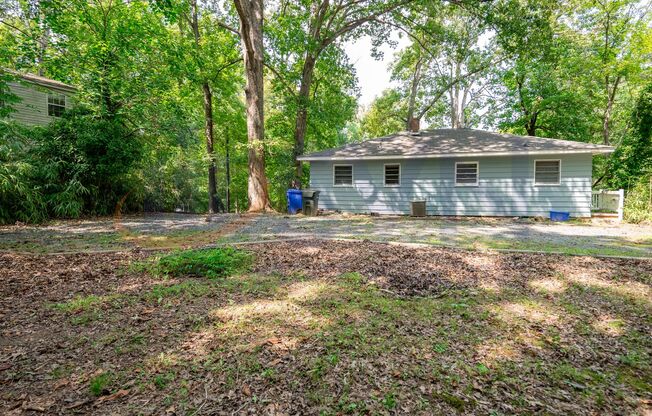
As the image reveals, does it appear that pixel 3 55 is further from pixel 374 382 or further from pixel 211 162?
pixel 374 382

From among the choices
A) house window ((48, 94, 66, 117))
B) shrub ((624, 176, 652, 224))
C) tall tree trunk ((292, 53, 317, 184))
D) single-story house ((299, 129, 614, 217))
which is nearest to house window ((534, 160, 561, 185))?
single-story house ((299, 129, 614, 217))

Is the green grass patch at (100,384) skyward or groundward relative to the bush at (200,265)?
groundward

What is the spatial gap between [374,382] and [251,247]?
3784 millimetres

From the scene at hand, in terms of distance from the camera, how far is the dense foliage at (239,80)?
9.02m

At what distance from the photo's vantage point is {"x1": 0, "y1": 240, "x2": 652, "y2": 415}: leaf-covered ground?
1.86 m

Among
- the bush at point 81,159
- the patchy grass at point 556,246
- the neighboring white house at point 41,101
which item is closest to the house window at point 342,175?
the patchy grass at point 556,246

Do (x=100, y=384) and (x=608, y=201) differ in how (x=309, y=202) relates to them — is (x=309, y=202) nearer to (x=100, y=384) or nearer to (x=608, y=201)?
(x=100, y=384)

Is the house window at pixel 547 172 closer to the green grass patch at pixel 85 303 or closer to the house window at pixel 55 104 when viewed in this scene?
the green grass patch at pixel 85 303

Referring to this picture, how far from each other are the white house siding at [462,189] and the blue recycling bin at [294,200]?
4.31 feet

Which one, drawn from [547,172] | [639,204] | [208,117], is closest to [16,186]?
[208,117]

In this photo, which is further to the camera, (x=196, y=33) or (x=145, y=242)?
(x=196, y=33)

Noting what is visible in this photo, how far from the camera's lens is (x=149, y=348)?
236 cm

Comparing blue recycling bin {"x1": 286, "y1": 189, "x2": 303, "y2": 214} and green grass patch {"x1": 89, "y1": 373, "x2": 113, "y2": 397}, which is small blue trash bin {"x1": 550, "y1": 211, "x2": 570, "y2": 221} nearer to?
blue recycling bin {"x1": 286, "y1": 189, "x2": 303, "y2": 214}

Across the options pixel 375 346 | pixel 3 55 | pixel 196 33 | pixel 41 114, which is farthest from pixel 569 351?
pixel 41 114
